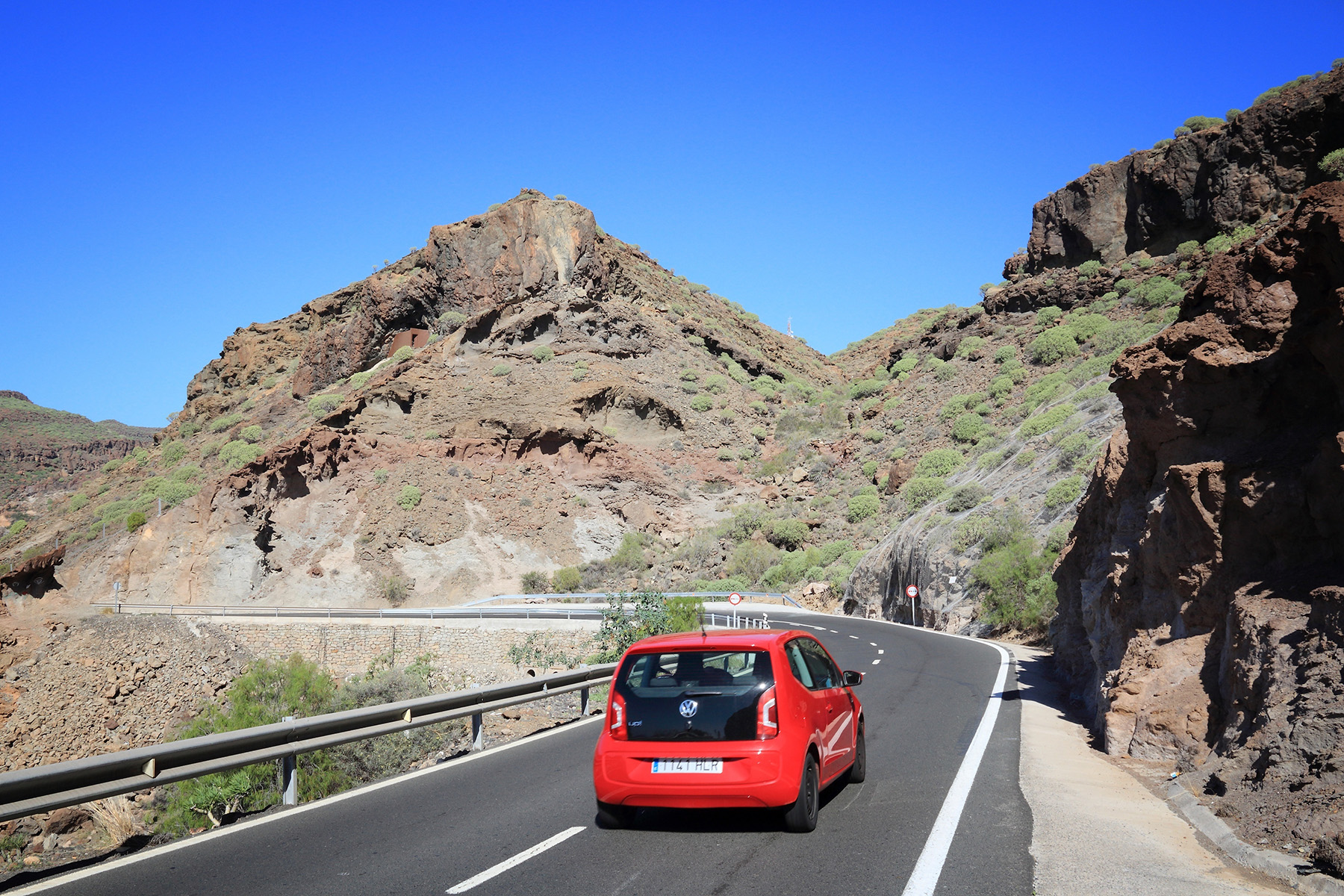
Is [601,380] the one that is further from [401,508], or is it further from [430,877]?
[430,877]

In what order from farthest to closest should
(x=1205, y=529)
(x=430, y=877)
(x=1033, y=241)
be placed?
(x=1033, y=241), (x=1205, y=529), (x=430, y=877)

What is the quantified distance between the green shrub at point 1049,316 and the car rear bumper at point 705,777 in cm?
5658

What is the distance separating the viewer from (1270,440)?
880cm

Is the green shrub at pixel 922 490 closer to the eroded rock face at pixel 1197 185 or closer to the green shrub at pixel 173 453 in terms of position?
the eroded rock face at pixel 1197 185

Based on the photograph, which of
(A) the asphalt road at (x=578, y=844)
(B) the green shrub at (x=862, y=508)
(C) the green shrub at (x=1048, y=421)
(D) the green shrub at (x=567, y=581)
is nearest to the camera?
(A) the asphalt road at (x=578, y=844)

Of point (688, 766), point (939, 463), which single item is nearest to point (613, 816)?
point (688, 766)

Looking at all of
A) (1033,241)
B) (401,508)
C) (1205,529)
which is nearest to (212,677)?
(401,508)

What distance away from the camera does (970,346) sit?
2421 inches

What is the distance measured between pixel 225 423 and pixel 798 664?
7819cm

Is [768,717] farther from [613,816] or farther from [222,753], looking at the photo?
[222,753]

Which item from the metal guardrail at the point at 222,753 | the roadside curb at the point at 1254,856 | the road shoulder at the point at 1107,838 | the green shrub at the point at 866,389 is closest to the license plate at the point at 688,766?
the road shoulder at the point at 1107,838

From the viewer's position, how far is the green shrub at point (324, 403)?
67.0 metres

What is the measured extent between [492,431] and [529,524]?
7.39 m

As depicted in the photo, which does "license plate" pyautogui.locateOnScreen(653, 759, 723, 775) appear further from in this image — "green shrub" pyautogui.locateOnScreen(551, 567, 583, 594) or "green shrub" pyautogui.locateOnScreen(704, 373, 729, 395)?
"green shrub" pyautogui.locateOnScreen(704, 373, 729, 395)
